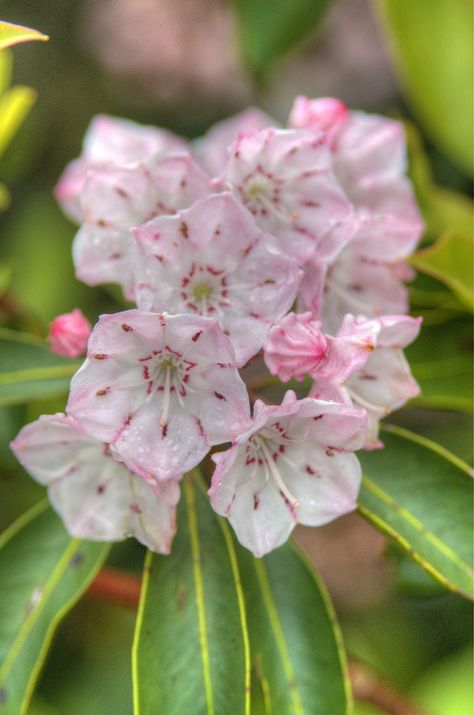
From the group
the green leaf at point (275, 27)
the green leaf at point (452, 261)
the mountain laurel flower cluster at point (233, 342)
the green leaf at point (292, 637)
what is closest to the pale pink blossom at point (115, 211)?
the mountain laurel flower cluster at point (233, 342)

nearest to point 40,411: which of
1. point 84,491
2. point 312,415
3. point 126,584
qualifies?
point 126,584

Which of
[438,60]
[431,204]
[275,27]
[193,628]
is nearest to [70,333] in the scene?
[193,628]

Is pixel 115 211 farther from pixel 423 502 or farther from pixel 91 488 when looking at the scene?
pixel 423 502

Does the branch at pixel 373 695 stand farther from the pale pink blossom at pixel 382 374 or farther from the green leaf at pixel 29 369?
the green leaf at pixel 29 369

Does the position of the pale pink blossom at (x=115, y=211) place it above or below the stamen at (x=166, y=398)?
above

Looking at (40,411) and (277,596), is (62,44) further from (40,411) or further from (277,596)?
(277,596)
